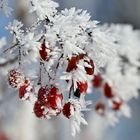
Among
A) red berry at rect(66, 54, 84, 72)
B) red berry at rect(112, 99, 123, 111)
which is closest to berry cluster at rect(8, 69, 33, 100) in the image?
red berry at rect(66, 54, 84, 72)

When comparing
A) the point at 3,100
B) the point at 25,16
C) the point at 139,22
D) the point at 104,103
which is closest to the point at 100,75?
the point at 104,103

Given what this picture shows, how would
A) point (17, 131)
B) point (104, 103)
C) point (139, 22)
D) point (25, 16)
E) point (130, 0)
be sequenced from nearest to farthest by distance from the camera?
1. point (104, 103)
2. point (25, 16)
3. point (17, 131)
4. point (139, 22)
5. point (130, 0)

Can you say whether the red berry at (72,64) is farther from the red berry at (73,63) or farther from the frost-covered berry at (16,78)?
the frost-covered berry at (16,78)

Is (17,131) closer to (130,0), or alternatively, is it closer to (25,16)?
(25,16)

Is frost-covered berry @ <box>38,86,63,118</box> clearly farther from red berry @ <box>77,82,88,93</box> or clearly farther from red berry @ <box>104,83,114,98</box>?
red berry @ <box>104,83,114,98</box>

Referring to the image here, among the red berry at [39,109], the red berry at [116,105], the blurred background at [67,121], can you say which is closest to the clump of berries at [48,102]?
the red berry at [39,109]
